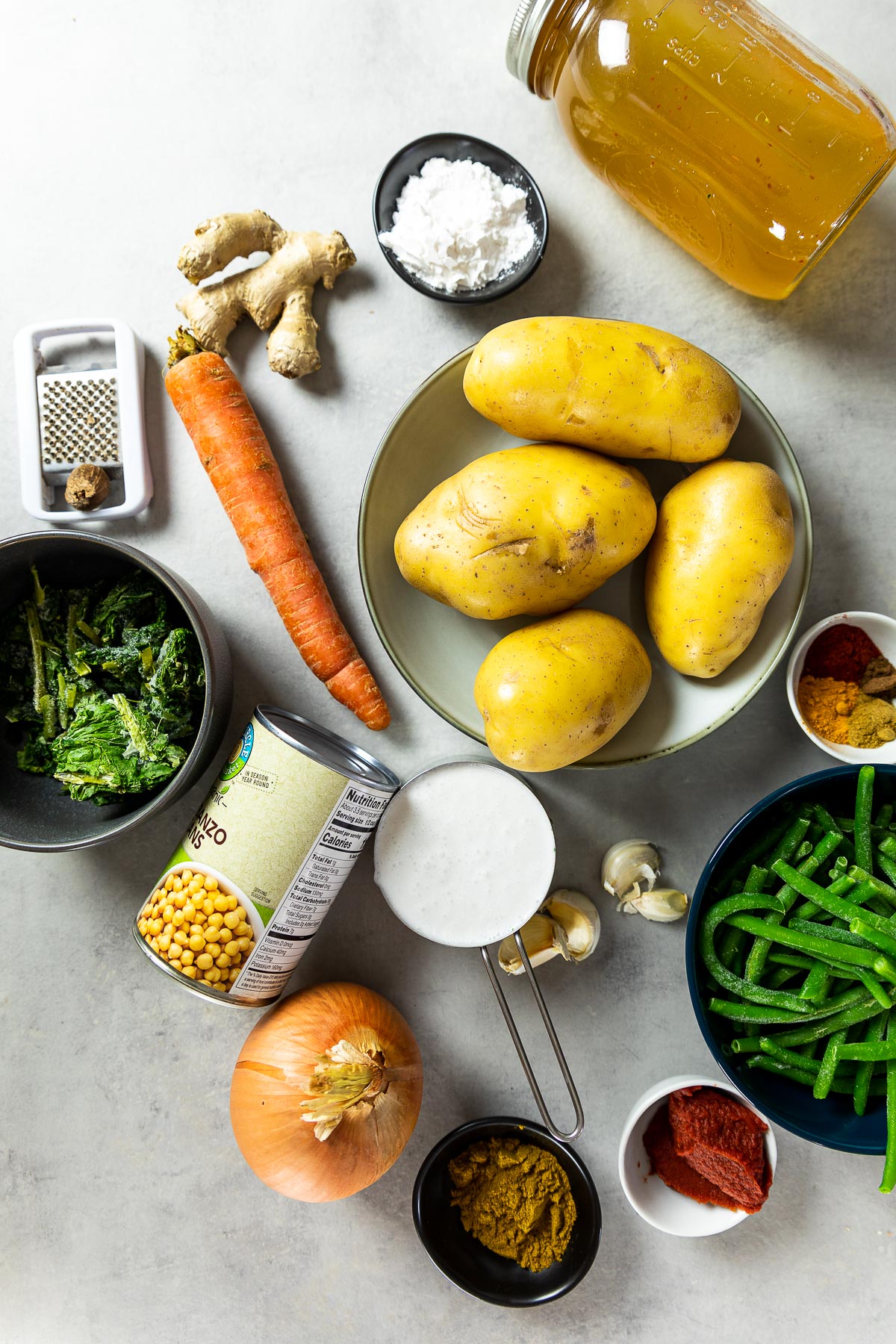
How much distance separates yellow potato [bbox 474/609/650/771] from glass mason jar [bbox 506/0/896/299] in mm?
532

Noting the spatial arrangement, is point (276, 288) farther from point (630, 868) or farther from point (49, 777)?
point (630, 868)

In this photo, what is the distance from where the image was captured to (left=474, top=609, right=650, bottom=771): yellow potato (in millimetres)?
914

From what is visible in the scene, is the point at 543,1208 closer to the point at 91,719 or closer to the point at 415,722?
the point at 415,722

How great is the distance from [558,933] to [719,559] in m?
0.56

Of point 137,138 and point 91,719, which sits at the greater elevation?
point 137,138

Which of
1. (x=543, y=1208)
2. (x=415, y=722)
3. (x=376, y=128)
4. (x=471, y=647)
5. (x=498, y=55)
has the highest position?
(x=498, y=55)

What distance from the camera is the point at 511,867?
1080 millimetres

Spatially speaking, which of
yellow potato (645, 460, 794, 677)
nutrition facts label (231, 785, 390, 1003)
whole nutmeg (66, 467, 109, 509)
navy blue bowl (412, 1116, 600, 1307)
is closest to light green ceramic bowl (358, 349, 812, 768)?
yellow potato (645, 460, 794, 677)

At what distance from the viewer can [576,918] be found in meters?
1.13

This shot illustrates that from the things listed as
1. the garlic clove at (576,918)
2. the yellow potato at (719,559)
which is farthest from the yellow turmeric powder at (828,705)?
the garlic clove at (576,918)

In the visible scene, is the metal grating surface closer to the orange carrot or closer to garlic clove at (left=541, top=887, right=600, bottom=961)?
the orange carrot

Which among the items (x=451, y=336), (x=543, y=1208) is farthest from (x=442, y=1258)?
(x=451, y=336)

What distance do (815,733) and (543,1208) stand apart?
2.38 feet

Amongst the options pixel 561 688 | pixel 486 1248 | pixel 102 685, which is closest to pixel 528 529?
pixel 561 688
